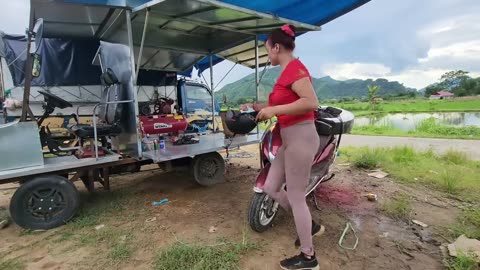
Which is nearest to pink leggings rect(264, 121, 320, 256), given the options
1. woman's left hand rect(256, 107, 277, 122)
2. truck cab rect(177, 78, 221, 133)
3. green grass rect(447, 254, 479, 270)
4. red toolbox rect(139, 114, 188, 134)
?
woman's left hand rect(256, 107, 277, 122)

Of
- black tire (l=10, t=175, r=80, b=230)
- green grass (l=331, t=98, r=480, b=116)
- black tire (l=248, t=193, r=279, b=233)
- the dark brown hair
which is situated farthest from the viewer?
green grass (l=331, t=98, r=480, b=116)

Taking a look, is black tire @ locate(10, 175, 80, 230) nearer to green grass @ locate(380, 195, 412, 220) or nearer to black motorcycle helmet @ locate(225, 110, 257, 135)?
black motorcycle helmet @ locate(225, 110, 257, 135)

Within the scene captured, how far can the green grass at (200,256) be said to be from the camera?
2035 millimetres

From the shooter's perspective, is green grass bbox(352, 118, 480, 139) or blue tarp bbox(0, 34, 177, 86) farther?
green grass bbox(352, 118, 480, 139)

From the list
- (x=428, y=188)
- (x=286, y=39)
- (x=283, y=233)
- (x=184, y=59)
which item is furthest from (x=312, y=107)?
(x=184, y=59)

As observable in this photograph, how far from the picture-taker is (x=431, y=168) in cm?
472

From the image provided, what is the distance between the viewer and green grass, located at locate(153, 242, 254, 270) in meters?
2.04

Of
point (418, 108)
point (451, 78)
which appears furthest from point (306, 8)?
point (451, 78)

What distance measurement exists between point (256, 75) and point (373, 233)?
361cm

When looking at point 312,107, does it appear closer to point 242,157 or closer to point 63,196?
point 63,196

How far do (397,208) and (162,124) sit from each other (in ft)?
12.5

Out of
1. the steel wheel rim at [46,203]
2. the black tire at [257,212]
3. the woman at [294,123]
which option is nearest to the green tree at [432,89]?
the black tire at [257,212]

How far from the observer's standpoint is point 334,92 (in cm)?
7706

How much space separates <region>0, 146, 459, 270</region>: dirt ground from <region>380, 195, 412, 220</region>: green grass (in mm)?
67
